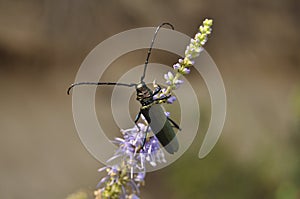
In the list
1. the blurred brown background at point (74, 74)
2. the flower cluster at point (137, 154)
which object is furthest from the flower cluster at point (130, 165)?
the blurred brown background at point (74, 74)

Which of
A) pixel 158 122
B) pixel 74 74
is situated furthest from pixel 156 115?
pixel 74 74

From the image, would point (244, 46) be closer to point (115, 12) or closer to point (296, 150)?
point (115, 12)

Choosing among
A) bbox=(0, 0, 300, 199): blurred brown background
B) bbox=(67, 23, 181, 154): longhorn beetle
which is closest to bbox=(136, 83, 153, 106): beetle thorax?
bbox=(67, 23, 181, 154): longhorn beetle

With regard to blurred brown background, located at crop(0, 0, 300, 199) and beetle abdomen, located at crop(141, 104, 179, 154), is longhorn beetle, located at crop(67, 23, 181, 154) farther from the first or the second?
blurred brown background, located at crop(0, 0, 300, 199)

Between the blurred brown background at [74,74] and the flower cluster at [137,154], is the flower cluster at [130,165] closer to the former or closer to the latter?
the flower cluster at [137,154]

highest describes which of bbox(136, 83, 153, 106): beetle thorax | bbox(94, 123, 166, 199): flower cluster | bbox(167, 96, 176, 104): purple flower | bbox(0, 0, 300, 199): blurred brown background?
bbox(0, 0, 300, 199): blurred brown background

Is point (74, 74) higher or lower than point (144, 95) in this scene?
higher

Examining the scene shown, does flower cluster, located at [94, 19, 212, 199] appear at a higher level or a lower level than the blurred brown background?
lower

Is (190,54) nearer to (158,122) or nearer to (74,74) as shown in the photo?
(158,122)
